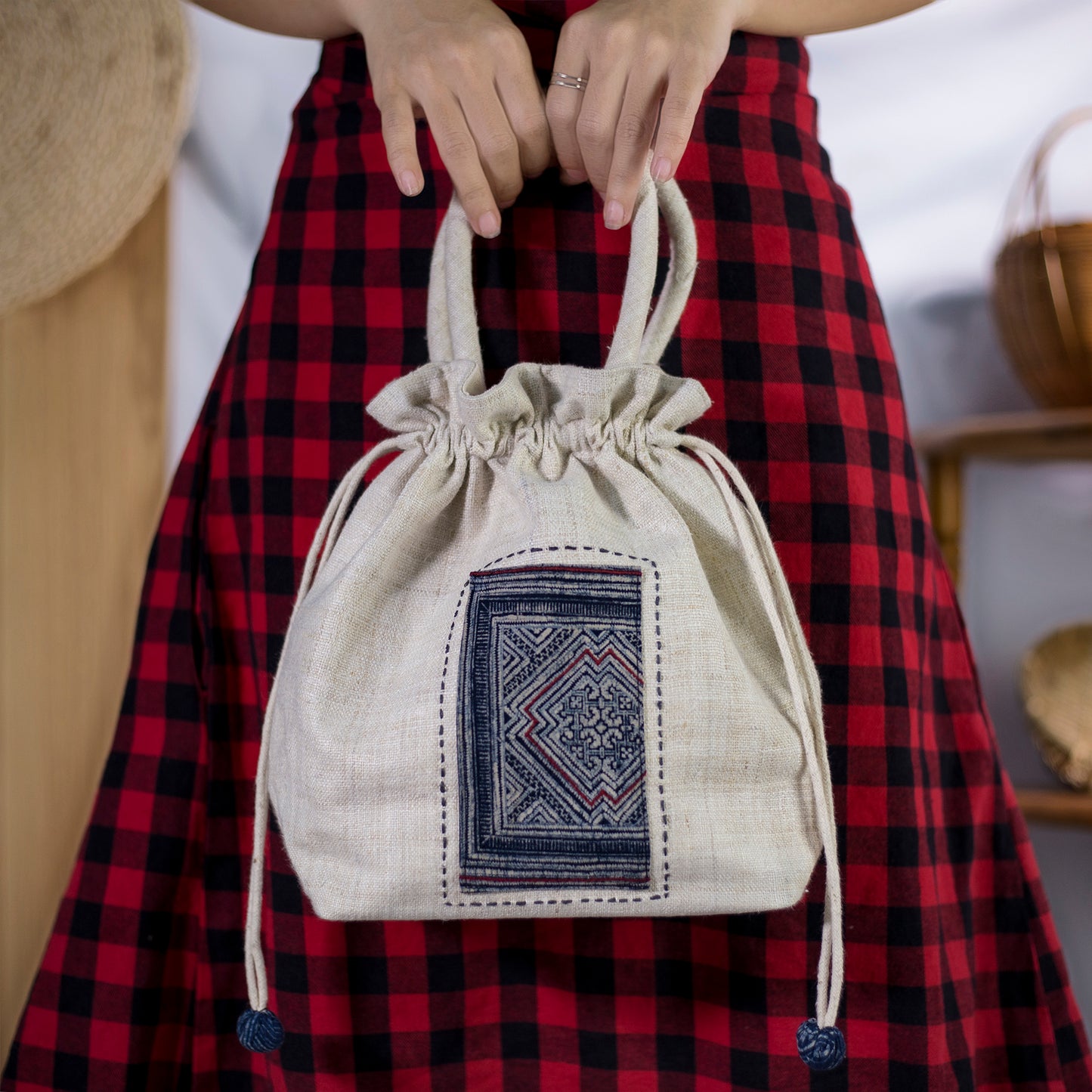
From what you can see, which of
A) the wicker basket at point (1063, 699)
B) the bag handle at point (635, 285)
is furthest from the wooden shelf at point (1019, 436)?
the bag handle at point (635, 285)

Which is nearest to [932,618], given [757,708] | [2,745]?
[757,708]

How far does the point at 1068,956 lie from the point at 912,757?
790 mm

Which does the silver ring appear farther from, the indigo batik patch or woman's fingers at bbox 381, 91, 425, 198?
the indigo batik patch

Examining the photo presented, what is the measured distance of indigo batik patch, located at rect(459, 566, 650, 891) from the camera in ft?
1.43

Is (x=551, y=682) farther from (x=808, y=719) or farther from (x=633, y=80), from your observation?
(x=633, y=80)

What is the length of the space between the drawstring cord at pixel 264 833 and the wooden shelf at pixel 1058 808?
78cm

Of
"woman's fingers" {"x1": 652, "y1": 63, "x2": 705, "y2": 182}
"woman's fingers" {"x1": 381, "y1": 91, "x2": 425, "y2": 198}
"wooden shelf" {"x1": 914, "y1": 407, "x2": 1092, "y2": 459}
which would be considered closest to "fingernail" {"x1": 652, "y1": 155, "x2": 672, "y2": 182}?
"woman's fingers" {"x1": 652, "y1": 63, "x2": 705, "y2": 182}

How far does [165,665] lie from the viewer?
25.5 inches

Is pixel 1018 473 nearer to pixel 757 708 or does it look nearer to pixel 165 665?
pixel 757 708

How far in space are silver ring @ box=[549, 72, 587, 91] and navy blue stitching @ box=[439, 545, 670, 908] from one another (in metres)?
0.25

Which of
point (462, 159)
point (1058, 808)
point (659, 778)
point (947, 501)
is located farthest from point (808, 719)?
point (947, 501)

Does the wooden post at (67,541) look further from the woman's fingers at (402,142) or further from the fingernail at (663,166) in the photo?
the fingernail at (663,166)

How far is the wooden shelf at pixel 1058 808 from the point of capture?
0.94 metres

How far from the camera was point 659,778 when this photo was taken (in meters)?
0.44
